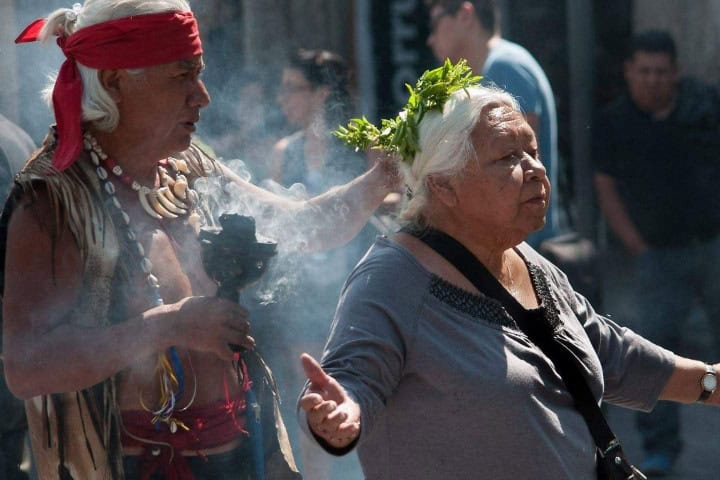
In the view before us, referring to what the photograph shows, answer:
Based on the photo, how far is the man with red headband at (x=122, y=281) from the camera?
2537 millimetres

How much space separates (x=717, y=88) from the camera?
20.6ft

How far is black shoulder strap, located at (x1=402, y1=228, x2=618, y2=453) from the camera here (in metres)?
2.57

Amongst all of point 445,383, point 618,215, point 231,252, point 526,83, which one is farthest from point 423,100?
point 618,215

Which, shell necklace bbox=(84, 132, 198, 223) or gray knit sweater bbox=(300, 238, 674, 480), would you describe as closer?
gray knit sweater bbox=(300, 238, 674, 480)

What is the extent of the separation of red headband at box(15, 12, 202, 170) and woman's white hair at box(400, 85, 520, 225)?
0.57 meters

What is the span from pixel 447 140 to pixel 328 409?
73 cm

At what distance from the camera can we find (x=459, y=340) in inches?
97.9

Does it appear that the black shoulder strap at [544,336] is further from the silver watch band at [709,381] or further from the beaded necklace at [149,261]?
the beaded necklace at [149,261]

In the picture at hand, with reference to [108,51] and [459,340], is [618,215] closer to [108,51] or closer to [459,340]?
[459,340]

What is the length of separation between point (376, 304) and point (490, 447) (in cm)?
37

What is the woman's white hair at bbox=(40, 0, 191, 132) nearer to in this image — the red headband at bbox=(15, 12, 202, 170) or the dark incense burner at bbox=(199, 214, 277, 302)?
the red headband at bbox=(15, 12, 202, 170)

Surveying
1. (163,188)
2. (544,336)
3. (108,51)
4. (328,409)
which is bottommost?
(544,336)

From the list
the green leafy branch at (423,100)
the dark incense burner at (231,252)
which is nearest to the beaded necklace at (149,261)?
the dark incense burner at (231,252)

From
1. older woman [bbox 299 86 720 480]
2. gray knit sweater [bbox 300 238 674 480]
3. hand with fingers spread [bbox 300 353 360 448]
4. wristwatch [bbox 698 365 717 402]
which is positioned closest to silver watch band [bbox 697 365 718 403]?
wristwatch [bbox 698 365 717 402]
